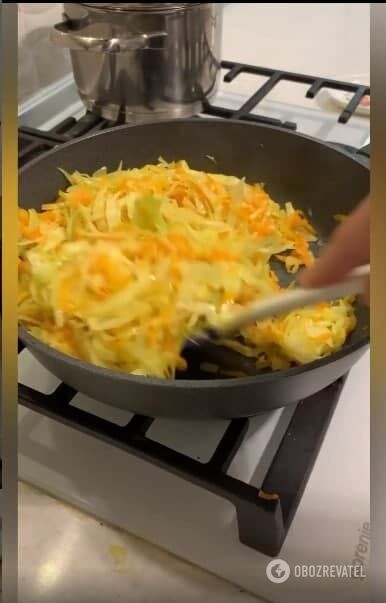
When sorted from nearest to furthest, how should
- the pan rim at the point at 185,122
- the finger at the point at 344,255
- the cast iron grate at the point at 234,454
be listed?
the finger at the point at 344,255, the cast iron grate at the point at 234,454, the pan rim at the point at 185,122

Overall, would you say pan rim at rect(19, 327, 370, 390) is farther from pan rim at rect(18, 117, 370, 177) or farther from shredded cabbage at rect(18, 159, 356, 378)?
pan rim at rect(18, 117, 370, 177)

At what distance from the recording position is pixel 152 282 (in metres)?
0.44

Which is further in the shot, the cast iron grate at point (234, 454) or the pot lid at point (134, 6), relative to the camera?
the pot lid at point (134, 6)

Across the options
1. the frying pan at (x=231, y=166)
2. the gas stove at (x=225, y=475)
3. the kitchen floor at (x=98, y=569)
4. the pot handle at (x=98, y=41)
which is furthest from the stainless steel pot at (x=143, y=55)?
the kitchen floor at (x=98, y=569)

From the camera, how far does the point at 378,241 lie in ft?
0.99

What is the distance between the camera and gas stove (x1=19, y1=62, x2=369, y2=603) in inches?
16.4

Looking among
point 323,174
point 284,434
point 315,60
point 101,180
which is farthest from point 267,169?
point 315,60

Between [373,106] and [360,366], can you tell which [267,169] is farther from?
[373,106]

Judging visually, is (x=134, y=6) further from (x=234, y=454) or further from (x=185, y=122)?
(x=234, y=454)

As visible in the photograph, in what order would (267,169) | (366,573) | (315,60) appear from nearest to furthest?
(366,573)
(267,169)
(315,60)

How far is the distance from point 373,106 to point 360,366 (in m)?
0.29

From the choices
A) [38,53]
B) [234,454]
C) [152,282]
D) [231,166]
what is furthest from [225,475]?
[38,53]

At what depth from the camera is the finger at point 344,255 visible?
30cm

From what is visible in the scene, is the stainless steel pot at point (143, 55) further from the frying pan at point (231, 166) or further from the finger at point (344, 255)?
the finger at point (344, 255)
